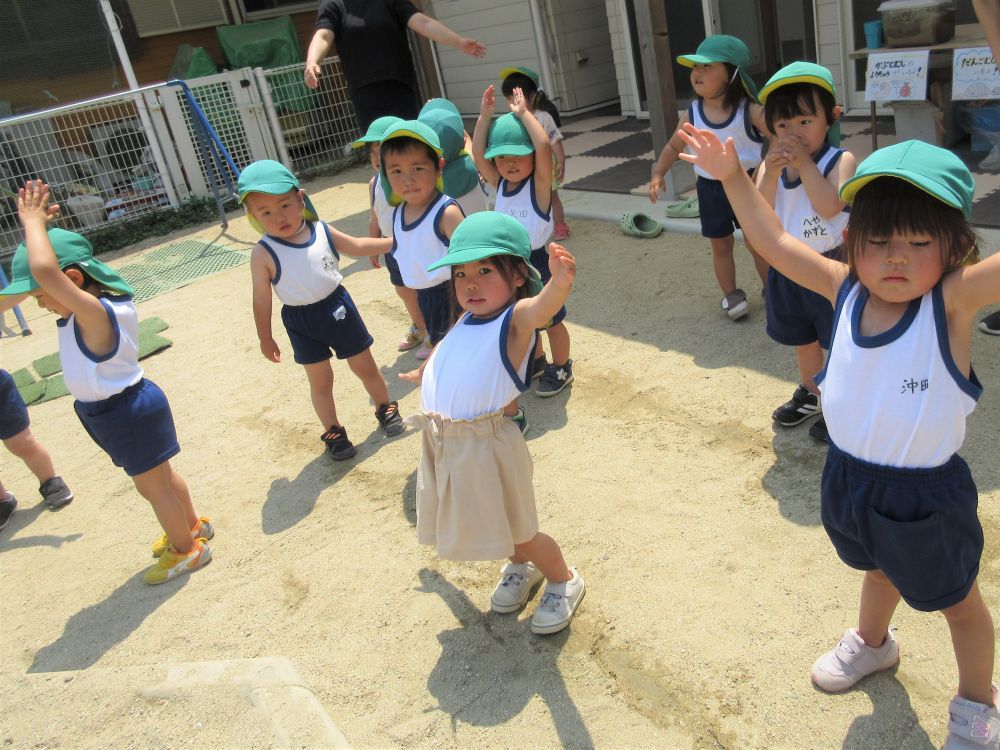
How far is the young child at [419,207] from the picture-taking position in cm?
357

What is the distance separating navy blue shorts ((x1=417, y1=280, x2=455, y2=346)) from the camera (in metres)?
3.84

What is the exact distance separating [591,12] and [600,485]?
814cm

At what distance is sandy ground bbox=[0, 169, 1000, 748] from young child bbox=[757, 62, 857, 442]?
496mm

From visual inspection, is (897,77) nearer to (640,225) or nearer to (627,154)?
(640,225)

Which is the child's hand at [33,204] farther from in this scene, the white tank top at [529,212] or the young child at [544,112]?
the young child at [544,112]

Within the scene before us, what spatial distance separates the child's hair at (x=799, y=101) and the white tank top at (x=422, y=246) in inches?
55.6

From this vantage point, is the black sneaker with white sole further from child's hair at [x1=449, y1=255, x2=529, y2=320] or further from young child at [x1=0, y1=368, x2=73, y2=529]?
young child at [x1=0, y1=368, x2=73, y2=529]

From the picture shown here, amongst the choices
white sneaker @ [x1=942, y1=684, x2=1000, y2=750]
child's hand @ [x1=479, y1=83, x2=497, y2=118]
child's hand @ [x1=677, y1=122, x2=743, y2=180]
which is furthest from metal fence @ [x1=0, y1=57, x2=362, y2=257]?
white sneaker @ [x1=942, y1=684, x2=1000, y2=750]

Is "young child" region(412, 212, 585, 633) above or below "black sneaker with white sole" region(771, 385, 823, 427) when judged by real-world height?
above

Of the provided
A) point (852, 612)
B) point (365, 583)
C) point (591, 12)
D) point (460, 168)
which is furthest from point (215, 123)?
point (852, 612)

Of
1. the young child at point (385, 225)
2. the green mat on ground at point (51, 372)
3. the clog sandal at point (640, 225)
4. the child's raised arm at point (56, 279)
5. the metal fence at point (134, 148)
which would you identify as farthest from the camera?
the metal fence at point (134, 148)

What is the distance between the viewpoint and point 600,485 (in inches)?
128

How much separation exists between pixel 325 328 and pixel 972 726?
2837 mm

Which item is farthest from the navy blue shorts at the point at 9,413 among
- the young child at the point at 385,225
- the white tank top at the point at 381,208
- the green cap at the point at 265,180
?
the white tank top at the point at 381,208
